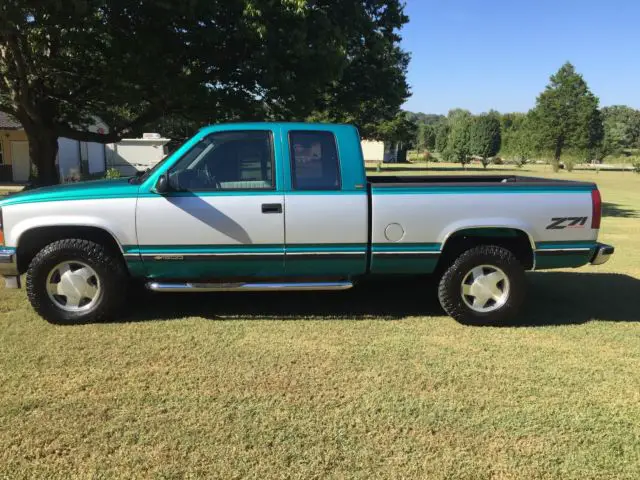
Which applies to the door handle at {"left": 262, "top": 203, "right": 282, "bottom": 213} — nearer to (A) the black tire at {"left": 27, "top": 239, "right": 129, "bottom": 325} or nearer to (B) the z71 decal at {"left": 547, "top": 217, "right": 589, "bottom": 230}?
(A) the black tire at {"left": 27, "top": 239, "right": 129, "bottom": 325}

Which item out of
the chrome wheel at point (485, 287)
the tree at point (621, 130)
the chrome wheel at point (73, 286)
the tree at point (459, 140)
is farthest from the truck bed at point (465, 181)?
the tree at point (621, 130)

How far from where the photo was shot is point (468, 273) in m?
5.12

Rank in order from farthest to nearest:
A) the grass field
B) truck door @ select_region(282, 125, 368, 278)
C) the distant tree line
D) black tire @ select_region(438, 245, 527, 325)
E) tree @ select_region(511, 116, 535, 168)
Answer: tree @ select_region(511, 116, 535, 168) → the distant tree line → black tire @ select_region(438, 245, 527, 325) → truck door @ select_region(282, 125, 368, 278) → the grass field

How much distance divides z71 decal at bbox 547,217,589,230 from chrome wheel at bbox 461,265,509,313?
2.11ft

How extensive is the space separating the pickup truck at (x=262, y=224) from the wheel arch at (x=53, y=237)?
12 millimetres

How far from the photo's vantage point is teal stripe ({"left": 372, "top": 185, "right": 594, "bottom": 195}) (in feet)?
16.0

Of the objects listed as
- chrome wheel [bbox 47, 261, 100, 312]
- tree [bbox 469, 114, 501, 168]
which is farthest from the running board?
tree [bbox 469, 114, 501, 168]

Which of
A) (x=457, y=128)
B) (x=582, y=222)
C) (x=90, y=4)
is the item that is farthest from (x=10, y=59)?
(x=457, y=128)

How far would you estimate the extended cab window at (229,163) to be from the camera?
485cm

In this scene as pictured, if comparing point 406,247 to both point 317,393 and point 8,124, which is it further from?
point 8,124

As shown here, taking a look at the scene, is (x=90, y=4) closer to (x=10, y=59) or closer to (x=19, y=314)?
(x=10, y=59)

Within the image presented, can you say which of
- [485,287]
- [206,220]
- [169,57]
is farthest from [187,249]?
[169,57]

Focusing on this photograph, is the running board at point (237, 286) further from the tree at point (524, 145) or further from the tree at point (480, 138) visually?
the tree at point (524, 145)

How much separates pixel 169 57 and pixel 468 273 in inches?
380
